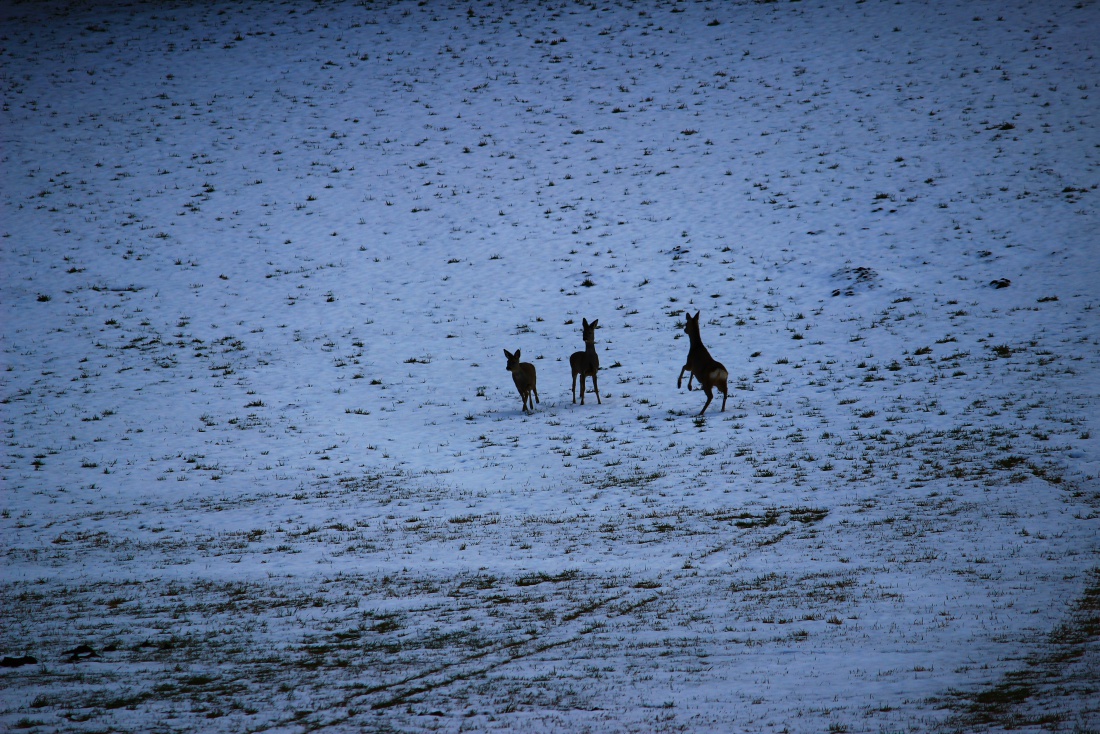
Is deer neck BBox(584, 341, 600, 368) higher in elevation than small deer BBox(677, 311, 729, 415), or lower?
higher

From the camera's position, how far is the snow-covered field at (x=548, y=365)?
253 inches

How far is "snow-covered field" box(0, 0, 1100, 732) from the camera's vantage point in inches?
253

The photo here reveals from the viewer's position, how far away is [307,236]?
94.5ft

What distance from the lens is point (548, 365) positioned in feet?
68.8

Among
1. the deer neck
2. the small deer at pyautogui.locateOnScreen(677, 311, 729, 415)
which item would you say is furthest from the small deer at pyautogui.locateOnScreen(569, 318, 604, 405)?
the small deer at pyautogui.locateOnScreen(677, 311, 729, 415)

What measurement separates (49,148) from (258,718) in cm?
3604

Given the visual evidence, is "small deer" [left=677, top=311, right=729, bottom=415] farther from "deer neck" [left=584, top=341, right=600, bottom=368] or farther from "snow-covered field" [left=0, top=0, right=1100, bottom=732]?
"deer neck" [left=584, top=341, right=600, bottom=368]

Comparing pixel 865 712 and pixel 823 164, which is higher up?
pixel 823 164

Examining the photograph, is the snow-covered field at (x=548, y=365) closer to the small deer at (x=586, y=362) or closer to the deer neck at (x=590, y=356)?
the small deer at (x=586, y=362)

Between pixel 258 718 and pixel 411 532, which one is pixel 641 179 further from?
pixel 258 718

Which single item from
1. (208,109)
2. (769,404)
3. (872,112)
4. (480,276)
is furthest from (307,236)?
(872,112)

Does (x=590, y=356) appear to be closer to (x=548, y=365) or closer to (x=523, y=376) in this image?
(x=523, y=376)

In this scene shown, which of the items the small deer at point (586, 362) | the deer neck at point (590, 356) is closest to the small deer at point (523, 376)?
the small deer at point (586, 362)

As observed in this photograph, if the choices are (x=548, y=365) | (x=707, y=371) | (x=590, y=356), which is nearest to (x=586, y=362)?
(x=590, y=356)
